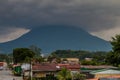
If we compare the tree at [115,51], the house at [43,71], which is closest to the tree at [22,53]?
the house at [43,71]

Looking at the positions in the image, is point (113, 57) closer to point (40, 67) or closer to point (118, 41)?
point (118, 41)

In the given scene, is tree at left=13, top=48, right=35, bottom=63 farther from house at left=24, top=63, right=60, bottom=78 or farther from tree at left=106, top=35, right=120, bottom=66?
tree at left=106, top=35, right=120, bottom=66

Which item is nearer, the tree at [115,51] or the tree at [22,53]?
the tree at [115,51]

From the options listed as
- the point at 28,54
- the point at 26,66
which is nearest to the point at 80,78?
the point at 26,66

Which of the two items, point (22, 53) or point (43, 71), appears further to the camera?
point (22, 53)

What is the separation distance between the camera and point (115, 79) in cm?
4669

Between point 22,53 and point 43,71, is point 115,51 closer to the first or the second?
point 43,71

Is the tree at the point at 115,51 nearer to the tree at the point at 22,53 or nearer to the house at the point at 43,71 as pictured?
the house at the point at 43,71

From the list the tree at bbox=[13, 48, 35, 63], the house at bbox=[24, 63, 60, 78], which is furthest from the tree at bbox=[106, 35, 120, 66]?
the tree at bbox=[13, 48, 35, 63]

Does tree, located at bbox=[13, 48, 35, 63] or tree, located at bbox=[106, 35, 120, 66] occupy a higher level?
tree, located at bbox=[13, 48, 35, 63]

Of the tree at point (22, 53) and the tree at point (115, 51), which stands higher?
the tree at point (22, 53)

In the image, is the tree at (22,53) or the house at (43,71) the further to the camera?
the tree at (22,53)

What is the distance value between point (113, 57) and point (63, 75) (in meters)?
15.6

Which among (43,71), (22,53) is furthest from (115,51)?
(22,53)
